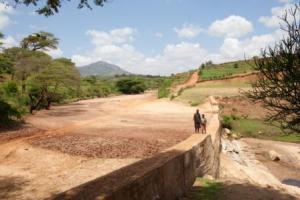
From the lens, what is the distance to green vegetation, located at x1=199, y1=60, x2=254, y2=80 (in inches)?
2438

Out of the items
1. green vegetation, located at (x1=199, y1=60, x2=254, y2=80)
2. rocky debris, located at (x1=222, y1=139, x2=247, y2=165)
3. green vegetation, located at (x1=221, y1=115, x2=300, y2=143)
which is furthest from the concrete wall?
green vegetation, located at (x1=199, y1=60, x2=254, y2=80)

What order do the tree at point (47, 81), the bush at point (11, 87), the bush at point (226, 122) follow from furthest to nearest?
1. the bush at point (226, 122)
2. the tree at point (47, 81)
3. the bush at point (11, 87)

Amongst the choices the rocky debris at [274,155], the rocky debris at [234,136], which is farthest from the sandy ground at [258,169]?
the rocky debris at [234,136]

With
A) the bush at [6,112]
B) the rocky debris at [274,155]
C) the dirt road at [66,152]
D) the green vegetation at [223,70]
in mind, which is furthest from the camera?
the green vegetation at [223,70]

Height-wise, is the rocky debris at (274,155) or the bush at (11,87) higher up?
the bush at (11,87)

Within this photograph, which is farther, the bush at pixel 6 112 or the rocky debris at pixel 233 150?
the rocky debris at pixel 233 150

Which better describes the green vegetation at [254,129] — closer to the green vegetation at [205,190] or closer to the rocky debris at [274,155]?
the rocky debris at [274,155]

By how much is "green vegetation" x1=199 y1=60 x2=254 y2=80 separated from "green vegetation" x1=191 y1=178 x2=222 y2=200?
1905 inches

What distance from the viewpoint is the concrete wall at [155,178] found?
7.08m

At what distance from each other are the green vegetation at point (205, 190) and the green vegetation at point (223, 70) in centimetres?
4838

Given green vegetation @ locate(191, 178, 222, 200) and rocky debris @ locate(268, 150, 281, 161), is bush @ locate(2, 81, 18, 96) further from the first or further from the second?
green vegetation @ locate(191, 178, 222, 200)

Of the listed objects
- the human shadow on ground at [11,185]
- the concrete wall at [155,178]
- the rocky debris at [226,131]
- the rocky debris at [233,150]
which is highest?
the concrete wall at [155,178]

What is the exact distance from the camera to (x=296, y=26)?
11.2 m

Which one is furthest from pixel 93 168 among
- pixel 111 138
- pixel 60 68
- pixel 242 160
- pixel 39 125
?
pixel 60 68
